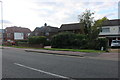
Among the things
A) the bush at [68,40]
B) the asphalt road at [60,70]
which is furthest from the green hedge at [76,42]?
the asphalt road at [60,70]

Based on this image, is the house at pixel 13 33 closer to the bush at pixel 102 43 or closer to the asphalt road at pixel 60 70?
the bush at pixel 102 43

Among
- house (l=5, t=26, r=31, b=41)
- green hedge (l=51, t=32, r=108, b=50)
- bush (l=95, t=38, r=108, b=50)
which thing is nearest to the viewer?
bush (l=95, t=38, r=108, b=50)

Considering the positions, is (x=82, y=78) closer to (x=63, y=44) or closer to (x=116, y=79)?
(x=116, y=79)

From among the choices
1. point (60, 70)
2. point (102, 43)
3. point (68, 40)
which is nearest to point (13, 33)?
point (68, 40)

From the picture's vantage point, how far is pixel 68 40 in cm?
2238

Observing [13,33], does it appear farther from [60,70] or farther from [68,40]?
[60,70]

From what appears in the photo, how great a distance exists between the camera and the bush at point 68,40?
2110 centimetres

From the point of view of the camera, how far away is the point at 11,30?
199ft

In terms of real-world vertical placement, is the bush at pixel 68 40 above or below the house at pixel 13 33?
below

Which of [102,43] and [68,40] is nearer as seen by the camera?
[102,43]

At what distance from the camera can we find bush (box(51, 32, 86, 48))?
21102mm

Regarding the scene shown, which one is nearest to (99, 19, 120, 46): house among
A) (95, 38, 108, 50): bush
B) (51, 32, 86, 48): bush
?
(51, 32, 86, 48): bush

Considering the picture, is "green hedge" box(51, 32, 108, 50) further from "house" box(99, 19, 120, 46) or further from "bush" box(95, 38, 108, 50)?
"house" box(99, 19, 120, 46)

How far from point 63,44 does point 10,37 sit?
151ft
